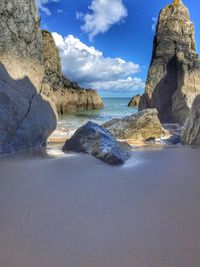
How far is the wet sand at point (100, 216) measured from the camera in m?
1.90

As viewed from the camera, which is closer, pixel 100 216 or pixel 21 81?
pixel 100 216

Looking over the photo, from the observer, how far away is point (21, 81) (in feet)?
21.8

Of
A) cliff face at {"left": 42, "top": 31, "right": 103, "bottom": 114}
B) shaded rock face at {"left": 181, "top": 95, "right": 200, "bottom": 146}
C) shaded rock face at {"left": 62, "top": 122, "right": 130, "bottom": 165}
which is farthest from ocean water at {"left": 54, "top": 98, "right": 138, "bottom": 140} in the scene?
cliff face at {"left": 42, "top": 31, "right": 103, "bottom": 114}

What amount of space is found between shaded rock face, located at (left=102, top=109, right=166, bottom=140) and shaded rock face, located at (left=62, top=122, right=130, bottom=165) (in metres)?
4.58

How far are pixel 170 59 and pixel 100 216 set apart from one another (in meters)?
18.1

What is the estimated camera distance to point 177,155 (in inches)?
209

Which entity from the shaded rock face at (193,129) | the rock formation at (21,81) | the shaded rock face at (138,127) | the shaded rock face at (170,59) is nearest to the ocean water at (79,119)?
the shaded rock face at (138,127)

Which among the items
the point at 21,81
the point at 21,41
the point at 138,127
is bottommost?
the point at 138,127

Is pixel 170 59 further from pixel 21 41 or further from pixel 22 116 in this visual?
pixel 22 116

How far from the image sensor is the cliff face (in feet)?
143

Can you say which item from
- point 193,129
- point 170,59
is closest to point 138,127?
point 193,129

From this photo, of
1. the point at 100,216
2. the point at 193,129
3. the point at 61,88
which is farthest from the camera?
the point at 61,88

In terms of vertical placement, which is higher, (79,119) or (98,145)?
(79,119)

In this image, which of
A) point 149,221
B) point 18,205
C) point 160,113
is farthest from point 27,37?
point 160,113
